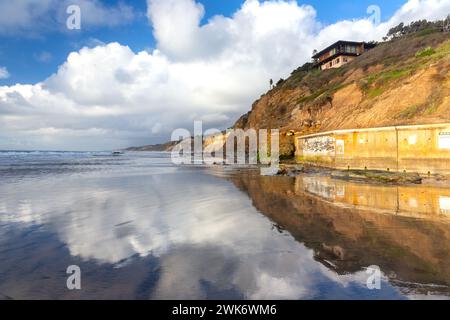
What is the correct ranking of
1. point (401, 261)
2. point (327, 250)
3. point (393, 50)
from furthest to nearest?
1. point (393, 50)
2. point (327, 250)
3. point (401, 261)

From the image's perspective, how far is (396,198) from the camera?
14.9m

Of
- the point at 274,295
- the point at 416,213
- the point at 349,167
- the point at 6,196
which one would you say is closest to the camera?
the point at 274,295

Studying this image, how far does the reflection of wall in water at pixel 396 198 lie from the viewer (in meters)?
12.1

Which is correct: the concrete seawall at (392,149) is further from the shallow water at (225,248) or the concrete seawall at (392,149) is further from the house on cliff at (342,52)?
the house on cliff at (342,52)

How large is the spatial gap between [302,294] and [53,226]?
8.07 meters

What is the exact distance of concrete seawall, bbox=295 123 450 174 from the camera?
22.4 meters

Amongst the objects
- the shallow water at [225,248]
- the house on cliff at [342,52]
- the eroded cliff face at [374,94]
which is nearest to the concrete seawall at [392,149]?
the eroded cliff face at [374,94]

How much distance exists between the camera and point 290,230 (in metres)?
9.38

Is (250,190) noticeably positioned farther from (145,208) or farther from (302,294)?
(302,294)

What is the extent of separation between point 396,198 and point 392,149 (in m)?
11.9

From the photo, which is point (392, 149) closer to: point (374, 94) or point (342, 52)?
point (374, 94)

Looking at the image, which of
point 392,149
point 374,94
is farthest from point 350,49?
point 392,149

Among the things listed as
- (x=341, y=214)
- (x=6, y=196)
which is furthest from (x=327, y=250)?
(x=6, y=196)

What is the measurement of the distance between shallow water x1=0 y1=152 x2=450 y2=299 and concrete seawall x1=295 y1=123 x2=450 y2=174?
10238 mm
